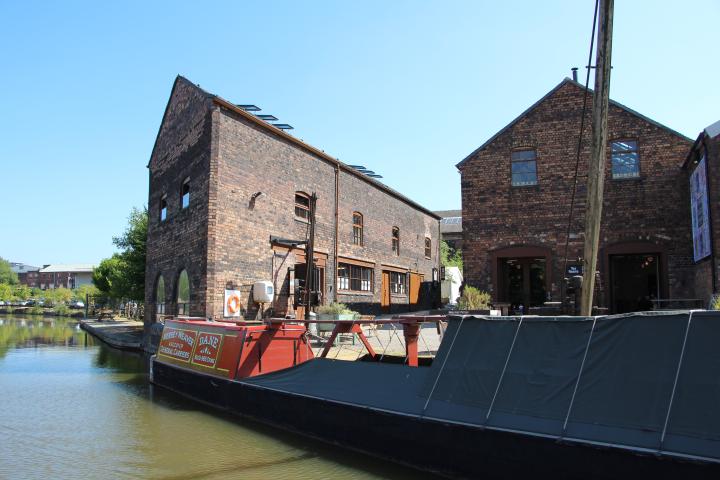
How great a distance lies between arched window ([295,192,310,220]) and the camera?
59.3 feet

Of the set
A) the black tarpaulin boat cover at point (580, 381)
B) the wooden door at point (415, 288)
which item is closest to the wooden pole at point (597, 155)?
the black tarpaulin boat cover at point (580, 381)

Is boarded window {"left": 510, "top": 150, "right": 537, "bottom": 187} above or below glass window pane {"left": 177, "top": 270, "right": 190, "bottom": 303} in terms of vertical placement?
above

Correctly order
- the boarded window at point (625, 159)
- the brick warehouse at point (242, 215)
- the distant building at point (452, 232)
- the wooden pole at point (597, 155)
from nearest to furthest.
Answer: the wooden pole at point (597, 155) → the boarded window at point (625, 159) → the brick warehouse at point (242, 215) → the distant building at point (452, 232)

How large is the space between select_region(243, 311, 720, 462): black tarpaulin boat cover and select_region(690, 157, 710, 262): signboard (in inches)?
301

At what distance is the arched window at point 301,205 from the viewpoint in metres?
18.1

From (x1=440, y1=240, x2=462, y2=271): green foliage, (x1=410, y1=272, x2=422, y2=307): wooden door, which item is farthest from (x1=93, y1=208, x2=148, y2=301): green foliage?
(x1=440, y1=240, x2=462, y2=271): green foliage

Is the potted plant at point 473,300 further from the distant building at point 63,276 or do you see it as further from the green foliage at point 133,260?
the distant building at point 63,276

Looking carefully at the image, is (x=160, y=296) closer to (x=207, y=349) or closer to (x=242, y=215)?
(x=242, y=215)

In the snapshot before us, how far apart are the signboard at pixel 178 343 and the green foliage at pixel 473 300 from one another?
645 cm

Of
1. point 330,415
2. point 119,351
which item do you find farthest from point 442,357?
point 119,351

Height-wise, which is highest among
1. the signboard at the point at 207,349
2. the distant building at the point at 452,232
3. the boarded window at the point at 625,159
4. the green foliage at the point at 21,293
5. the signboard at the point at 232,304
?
the distant building at the point at 452,232

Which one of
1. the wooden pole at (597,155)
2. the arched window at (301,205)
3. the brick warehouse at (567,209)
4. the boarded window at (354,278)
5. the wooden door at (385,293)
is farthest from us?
the wooden door at (385,293)

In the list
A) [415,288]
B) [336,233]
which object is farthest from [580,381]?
A: [415,288]

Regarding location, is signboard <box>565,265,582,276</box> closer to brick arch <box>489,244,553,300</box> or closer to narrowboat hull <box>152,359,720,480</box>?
brick arch <box>489,244,553,300</box>
